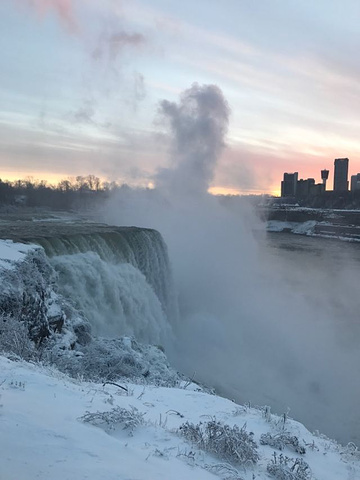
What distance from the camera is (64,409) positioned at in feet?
13.8

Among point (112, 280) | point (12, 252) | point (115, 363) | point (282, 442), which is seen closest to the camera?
point (282, 442)

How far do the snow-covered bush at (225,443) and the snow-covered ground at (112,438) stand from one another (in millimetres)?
80

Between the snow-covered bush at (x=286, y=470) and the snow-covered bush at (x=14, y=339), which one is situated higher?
the snow-covered bush at (x=14, y=339)

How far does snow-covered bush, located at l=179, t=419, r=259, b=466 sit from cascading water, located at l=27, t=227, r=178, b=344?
838 centimetres

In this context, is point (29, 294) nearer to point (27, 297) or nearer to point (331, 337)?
point (27, 297)

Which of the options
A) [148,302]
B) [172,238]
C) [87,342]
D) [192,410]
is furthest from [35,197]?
[192,410]

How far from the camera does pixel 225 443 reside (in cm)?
415

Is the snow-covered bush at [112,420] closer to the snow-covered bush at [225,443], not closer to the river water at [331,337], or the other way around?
the snow-covered bush at [225,443]

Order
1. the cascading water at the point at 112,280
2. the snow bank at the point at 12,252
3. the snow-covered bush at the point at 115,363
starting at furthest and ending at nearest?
the cascading water at the point at 112,280
the snow bank at the point at 12,252
the snow-covered bush at the point at 115,363

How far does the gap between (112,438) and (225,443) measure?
1.21 meters

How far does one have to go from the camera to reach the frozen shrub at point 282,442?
4.96m

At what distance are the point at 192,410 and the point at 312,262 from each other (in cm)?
4048

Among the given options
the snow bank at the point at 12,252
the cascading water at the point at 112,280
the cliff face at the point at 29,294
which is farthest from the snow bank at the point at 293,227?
the cliff face at the point at 29,294

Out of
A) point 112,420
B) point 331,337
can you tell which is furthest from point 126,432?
point 331,337
